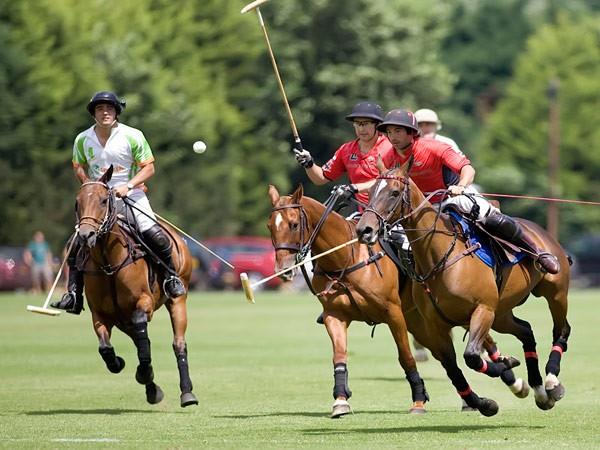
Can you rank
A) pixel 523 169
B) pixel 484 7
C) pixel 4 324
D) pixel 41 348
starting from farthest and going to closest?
pixel 484 7
pixel 523 169
pixel 4 324
pixel 41 348

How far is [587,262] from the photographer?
173ft

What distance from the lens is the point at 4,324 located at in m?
29.6

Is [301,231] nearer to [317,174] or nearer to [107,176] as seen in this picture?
[317,174]

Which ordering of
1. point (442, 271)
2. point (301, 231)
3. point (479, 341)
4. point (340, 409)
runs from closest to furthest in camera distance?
point (479, 341) → point (442, 271) → point (340, 409) → point (301, 231)

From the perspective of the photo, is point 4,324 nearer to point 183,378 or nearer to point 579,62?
point 183,378

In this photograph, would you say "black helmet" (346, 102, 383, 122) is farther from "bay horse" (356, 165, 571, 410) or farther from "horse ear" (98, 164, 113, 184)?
"horse ear" (98, 164, 113, 184)

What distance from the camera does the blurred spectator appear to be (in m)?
42.7

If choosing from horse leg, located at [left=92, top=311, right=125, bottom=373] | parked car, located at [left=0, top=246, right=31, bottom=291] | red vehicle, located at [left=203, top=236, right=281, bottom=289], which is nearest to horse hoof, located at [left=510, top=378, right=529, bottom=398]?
horse leg, located at [left=92, top=311, right=125, bottom=373]

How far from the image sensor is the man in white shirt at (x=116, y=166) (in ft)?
47.7

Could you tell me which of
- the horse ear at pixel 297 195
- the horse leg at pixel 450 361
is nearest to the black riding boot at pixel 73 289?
the horse ear at pixel 297 195

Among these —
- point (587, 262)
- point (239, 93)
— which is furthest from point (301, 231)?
point (239, 93)

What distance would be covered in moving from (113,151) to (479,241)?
12.8 ft

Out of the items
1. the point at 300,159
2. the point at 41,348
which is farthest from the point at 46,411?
the point at 41,348

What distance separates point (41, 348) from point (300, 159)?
34.8 ft
